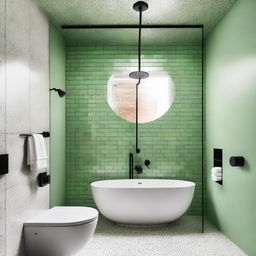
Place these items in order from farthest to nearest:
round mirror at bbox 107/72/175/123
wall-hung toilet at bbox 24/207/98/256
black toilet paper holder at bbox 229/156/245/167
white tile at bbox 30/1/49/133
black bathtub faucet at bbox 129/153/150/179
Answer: round mirror at bbox 107/72/175/123, black bathtub faucet at bbox 129/153/150/179, white tile at bbox 30/1/49/133, black toilet paper holder at bbox 229/156/245/167, wall-hung toilet at bbox 24/207/98/256

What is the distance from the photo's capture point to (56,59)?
13.4ft

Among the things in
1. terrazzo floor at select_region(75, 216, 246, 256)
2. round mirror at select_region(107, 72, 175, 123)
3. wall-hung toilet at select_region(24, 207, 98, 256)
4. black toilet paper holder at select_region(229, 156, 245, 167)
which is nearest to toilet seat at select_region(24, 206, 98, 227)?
wall-hung toilet at select_region(24, 207, 98, 256)

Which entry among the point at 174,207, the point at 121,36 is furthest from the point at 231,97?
the point at 121,36

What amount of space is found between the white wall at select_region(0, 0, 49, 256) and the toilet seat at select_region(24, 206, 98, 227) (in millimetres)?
132

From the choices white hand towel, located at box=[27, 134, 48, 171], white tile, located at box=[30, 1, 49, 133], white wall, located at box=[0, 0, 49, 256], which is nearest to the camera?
white wall, located at box=[0, 0, 49, 256]

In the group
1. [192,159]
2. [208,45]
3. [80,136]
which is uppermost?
[208,45]

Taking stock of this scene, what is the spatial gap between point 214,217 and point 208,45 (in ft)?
8.00

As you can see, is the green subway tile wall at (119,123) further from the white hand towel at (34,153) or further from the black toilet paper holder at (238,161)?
the white hand towel at (34,153)

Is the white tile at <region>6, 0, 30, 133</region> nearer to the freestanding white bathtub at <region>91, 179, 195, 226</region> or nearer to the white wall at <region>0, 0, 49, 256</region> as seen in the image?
the white wall at <region>0, 0, 49, 256</region>

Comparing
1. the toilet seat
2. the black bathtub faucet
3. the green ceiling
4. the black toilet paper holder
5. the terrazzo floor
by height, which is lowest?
the terrazzo floor

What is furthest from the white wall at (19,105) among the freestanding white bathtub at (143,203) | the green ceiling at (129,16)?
the freestanding white bathtub at (143,203)

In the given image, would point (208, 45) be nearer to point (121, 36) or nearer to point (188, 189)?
point (121, 36)

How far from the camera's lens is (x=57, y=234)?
8.98ft

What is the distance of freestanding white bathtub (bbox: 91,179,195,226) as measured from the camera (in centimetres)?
368
